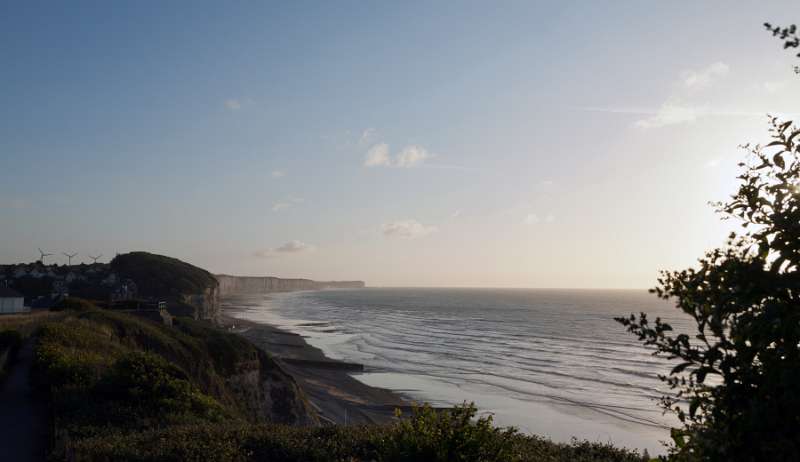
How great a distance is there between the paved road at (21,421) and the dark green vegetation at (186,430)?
0.48m

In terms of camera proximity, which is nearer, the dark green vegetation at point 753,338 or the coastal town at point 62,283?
the dark green vegetation at point 753,338

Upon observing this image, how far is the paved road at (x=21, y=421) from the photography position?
36.9 ft

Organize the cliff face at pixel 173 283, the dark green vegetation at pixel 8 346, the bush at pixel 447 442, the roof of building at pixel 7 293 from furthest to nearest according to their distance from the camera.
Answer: the cliff face at pixel 173 283
the roof of building at pixel 7 293
the dark green vegetation at pixel 8 346
the bush at pixel 447 442

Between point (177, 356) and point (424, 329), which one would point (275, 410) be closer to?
point (177, 356)

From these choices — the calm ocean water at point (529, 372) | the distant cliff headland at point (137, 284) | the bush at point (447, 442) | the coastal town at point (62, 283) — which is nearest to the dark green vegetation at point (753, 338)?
the bush at point (447, 442)

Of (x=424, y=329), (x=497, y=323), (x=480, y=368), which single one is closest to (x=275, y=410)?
(x=480, y=368)

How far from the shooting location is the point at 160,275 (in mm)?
93500

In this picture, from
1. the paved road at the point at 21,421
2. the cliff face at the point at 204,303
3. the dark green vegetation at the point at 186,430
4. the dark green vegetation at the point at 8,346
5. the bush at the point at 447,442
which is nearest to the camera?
the bush at the point at 447,442

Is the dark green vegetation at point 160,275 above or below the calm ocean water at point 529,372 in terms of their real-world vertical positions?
above

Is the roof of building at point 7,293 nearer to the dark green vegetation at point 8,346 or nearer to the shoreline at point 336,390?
the shoreline at point 336,390

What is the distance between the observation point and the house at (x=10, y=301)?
58062 mm

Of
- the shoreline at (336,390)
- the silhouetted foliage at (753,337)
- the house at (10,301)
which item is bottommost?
the shoreline at (336,390)

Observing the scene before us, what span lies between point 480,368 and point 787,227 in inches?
2177

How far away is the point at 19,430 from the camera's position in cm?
1284
